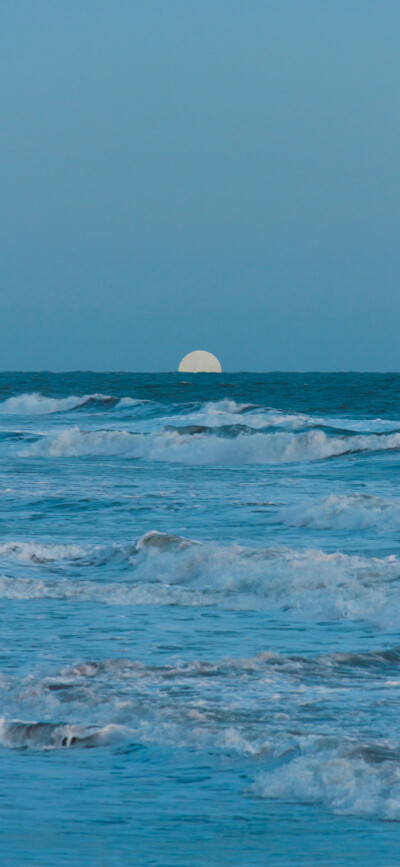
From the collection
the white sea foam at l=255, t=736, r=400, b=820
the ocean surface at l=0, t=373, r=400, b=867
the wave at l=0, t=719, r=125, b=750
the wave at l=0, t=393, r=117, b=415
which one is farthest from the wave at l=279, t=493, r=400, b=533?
the wave at l=0, t=393, r=117, b=415

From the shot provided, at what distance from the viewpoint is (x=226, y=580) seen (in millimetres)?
9500

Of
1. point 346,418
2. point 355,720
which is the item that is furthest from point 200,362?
point 355,720

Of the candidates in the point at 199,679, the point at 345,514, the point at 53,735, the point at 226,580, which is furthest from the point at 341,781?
the point at 345,514

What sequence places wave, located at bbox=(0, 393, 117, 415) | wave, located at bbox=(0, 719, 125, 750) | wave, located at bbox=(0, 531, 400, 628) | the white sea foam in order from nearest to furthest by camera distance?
the white sea foam → wave, located at bbox=(0, 719, 125, 750) → wave, located at bbox=(0, 531, 400, 628) → wave, located at bbox=(0, 393, 117, 415)

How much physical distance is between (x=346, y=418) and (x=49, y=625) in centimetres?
2654

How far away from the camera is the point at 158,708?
5.46 m

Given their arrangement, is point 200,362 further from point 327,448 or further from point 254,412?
point 327,448

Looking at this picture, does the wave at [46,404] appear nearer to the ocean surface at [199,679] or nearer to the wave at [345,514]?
the ocean surface at [199,679]

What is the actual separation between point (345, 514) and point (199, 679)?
7569 mm

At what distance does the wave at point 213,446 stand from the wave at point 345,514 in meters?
9.15

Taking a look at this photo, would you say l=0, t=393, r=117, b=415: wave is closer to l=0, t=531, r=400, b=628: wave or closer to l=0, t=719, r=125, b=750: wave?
l=0, t=531, r=400, b=628: wave

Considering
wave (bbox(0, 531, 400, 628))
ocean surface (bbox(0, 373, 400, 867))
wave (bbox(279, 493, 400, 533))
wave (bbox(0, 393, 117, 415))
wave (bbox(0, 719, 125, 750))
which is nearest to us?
ocean surface (bbox(0, 373, 400, 867))

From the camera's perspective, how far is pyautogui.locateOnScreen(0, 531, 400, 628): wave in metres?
8.32

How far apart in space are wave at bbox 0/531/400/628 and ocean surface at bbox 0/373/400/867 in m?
0.03
